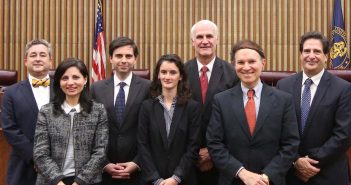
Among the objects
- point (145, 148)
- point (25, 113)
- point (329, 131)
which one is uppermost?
point (25, 113)

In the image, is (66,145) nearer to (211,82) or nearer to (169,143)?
(169,143)

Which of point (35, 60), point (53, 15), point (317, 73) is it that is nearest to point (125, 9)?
point (53, 15)

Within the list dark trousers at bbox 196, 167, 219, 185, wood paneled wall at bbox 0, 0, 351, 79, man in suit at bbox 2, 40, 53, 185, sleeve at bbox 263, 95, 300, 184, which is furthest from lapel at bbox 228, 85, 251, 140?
wood paneled wall at bbox 0, 0, 351, 79

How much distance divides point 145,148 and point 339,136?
113 centimetres

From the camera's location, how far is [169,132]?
2.71 meters

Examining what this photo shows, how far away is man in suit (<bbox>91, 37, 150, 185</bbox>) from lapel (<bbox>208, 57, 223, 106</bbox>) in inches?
15.9

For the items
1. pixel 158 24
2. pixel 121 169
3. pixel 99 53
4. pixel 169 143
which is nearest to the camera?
pixel 169 143

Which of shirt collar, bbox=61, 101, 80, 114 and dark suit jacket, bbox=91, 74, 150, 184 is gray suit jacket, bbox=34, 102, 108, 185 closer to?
shirt collar, bbox=61, 101, 80, 114

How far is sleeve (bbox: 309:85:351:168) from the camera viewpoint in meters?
2.54

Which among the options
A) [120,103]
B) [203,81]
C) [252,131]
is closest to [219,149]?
[252,131]

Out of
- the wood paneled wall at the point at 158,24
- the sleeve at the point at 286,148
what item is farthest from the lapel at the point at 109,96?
the wood paneled wall at the point at 158,24

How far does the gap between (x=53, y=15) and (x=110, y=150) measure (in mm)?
4517

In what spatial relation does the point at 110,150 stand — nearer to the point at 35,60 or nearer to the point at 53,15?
the point at 35,60

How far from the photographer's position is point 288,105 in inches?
98.9
